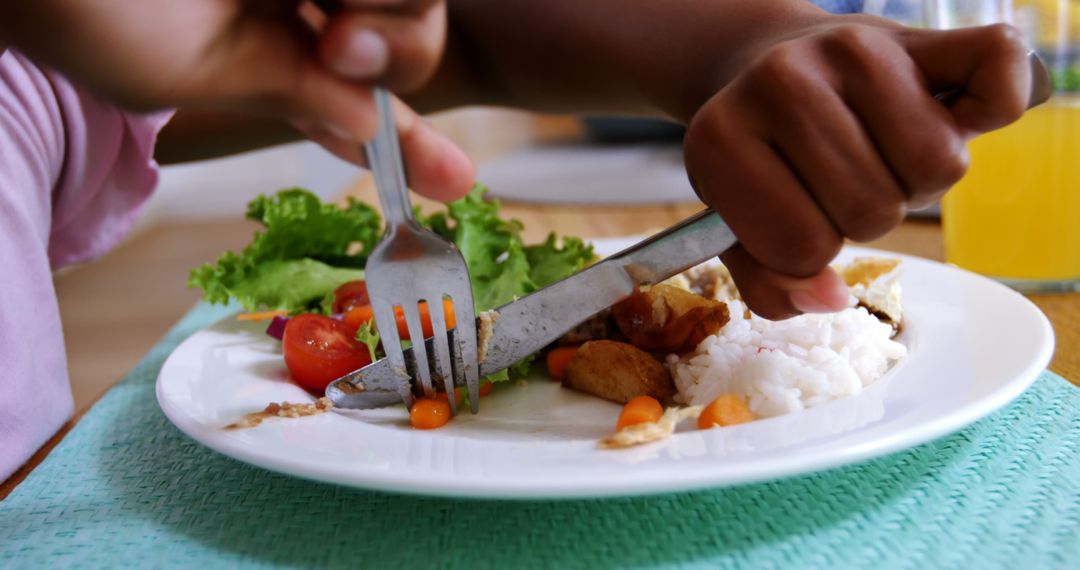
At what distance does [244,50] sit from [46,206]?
80 cm

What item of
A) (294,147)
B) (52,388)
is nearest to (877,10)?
(294,147)

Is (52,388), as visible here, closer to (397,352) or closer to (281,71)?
(397,352)

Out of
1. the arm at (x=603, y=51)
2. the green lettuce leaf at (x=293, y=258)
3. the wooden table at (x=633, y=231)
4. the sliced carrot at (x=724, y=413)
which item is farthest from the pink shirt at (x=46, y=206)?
the sliced carrot at (x=724, y=413)

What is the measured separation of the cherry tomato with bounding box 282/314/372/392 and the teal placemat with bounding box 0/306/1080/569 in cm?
17

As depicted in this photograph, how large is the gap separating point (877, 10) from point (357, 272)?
258 centimetres

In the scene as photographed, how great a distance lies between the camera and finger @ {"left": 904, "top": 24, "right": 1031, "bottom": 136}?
70cm

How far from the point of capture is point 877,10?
3326mm

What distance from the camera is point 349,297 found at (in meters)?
1.29

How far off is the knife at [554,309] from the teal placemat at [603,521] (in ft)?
0.45

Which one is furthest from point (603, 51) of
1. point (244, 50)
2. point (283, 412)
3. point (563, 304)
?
point (244, 50)

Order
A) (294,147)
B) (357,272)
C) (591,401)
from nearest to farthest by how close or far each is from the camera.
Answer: (591,401) → (357,272) → (294,147)

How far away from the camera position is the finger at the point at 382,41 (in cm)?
50

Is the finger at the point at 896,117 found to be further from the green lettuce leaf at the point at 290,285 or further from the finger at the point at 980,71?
the green lettuce leaf at the point at 290,285

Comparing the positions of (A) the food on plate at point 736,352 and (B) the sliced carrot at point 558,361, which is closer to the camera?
(A) the food on plate at point 736,352
